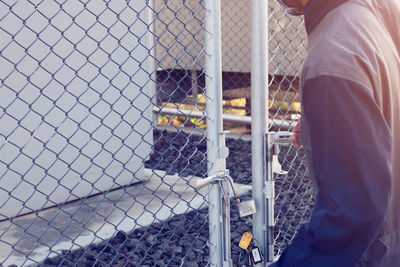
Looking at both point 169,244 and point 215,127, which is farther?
point 169,244

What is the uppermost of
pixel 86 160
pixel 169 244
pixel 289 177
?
pixel 86 160

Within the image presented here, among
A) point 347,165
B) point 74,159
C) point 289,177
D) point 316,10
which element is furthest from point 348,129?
point 289,177

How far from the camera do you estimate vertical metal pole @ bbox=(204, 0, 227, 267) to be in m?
2.58

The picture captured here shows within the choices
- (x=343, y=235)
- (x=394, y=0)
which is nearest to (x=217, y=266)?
(x=343, y=235)

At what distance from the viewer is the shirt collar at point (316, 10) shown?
1.68m

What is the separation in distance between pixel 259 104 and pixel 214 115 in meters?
0.20

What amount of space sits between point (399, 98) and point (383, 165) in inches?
11.0

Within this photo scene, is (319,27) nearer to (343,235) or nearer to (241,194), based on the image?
→ (343,235)

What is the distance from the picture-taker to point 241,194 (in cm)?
511

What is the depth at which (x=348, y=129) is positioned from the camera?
1.50 meters

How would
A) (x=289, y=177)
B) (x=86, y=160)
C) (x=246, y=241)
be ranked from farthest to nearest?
(x=289, y=177) < (x=86, y=160) < (x=246, y=241)

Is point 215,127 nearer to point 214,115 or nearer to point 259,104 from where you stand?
point 214,115

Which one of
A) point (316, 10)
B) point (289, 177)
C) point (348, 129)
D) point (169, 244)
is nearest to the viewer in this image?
point (348, 129)

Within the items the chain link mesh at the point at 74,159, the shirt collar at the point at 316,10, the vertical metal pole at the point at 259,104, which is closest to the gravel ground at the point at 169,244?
the chain link mesh at the point at 74,159
